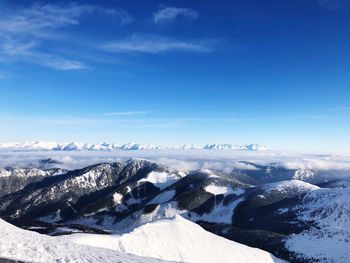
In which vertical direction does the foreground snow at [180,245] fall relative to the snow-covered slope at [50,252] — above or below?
below

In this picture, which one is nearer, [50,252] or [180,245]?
[50,252]

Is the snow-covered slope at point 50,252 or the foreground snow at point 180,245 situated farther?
the foreground snow at point 180,245

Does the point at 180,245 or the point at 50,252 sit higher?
the point at 50,252

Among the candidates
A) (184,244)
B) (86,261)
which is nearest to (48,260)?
(86,261)

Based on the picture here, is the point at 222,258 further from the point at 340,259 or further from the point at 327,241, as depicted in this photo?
the point at 327,241
